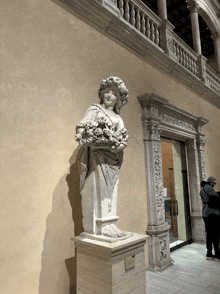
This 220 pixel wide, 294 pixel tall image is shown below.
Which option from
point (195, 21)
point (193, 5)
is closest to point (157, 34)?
point (195, 21)

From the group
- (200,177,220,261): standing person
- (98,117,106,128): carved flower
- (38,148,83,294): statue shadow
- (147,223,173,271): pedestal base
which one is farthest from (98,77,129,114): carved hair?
(200,177,220,261): standing person

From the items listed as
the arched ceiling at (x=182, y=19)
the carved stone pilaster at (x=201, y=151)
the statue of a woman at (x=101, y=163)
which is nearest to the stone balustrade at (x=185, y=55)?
the carved stone pilaster at (x=201, y=151)

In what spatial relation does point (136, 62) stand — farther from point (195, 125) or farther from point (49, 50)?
point (195, 125)

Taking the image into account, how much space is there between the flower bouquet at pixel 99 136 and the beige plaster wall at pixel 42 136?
0.74m

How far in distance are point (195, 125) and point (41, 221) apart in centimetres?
464

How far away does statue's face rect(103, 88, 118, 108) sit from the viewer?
253cm

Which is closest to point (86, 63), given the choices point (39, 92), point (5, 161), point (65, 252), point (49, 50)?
point (49, 50)

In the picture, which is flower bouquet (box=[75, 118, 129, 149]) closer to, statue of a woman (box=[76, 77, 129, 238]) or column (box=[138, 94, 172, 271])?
statue of a woman (box=[76, 77, 129, 238])

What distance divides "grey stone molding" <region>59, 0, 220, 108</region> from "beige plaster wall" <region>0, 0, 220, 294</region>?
25 cm

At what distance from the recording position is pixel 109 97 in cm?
253

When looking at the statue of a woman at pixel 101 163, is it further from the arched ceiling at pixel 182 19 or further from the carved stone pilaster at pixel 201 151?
the arched ceiling at pixel 182 19

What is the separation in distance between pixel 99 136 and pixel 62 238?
1.38 metres

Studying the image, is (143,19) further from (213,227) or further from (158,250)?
(158,250)

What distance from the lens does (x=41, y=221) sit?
2.54m
